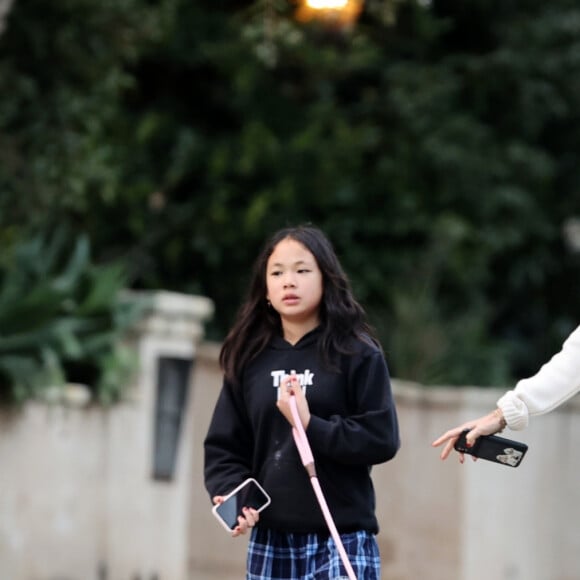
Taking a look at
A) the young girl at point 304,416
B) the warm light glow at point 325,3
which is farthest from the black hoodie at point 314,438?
the warm light glow at point 325,3

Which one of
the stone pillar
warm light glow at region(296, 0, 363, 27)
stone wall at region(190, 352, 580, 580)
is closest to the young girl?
the stone pillar

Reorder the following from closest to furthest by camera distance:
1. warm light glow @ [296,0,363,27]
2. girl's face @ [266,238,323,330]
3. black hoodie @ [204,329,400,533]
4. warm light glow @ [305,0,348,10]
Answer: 1. black hoodie @ [204,329,400,533]
2. girl's face @ [266,238,323,330]
3. warm light glow @ [305,0,348,10]
4. warm light glow @ [296,0,363,27]

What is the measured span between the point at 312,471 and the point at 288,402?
0.69ft

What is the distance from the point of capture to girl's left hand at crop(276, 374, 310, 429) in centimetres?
437

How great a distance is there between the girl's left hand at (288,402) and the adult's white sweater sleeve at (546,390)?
1.88 ft

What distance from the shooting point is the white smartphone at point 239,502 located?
4.41 meters

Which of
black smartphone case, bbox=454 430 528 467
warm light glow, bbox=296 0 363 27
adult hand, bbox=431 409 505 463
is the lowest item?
black smartphone case, bbox=454 430 528 467

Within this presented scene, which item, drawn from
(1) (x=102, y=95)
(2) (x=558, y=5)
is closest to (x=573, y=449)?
(2) (x=558, y=5)

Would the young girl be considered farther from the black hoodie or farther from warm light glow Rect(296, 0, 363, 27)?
warm light glow Rect(296, 0, 363, 27)

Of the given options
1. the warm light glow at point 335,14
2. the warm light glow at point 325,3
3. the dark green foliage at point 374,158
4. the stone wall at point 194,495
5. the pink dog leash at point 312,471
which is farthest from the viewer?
the dark green foliage at point 374,158

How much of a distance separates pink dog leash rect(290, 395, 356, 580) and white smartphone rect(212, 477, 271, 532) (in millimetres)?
180

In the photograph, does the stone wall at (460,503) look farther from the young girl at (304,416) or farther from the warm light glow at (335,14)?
the young girl at (304,416)

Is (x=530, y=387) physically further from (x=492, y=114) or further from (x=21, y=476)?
(x=492, y=114)

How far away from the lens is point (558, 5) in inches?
585
